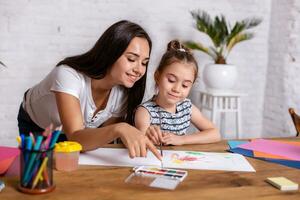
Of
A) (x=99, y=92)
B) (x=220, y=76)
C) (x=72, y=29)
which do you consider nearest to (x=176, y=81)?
(x=99, y=92)

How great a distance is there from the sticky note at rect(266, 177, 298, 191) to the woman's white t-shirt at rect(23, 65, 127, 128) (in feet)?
2.56

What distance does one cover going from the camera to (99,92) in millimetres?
1668

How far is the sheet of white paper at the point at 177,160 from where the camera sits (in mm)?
1104

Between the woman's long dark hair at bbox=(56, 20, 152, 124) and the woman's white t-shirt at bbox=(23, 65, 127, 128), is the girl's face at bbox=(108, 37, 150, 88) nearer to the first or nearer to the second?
the woman's long dark hair at bbox=(56, 20, 152, 124)

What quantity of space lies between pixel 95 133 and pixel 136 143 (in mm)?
178

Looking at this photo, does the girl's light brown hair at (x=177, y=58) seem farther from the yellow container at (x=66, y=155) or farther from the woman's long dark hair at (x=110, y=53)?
the yellow container at (x=66, y=155)

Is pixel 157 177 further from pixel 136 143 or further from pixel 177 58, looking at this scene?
pixel 177 58

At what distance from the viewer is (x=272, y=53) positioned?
3.56 metres

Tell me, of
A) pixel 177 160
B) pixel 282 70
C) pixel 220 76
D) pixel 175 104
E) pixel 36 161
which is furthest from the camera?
pixel 282 70

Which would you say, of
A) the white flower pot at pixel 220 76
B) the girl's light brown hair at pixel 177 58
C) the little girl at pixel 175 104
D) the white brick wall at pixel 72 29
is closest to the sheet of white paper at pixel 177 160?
the little girl at pixel 175 104

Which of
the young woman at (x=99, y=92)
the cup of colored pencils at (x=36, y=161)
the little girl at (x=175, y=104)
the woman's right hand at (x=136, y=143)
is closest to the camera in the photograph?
the cup of colored pencils at (x=36, y=161)

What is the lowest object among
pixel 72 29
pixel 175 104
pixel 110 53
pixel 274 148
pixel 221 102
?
pixel 221 102

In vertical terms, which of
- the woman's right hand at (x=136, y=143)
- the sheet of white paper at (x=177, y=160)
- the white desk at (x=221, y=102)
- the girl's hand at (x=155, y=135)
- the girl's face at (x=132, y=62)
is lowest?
the white desk at (x=221, y=102)

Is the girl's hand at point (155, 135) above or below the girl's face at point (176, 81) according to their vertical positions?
below
